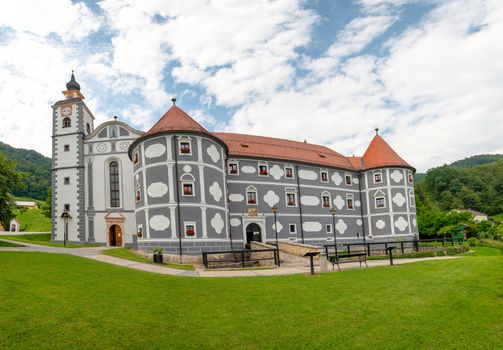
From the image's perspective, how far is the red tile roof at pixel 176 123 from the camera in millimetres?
27927

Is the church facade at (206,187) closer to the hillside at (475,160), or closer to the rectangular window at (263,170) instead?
the rectangular window at (263,170)

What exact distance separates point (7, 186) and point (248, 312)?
2012 cm

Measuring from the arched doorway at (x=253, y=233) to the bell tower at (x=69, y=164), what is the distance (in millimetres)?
14102

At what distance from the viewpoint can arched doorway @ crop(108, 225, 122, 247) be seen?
3538cm

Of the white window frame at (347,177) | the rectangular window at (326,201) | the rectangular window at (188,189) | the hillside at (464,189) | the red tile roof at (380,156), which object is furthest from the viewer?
the hillside at (464,189)

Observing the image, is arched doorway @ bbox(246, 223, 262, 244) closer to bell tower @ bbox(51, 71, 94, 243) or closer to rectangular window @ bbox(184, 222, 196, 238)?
rectangular window @ bbox(184, 222, 196, 238)

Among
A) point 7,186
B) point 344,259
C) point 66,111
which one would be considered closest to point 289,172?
point 344,259

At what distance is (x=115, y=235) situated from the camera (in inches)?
1405

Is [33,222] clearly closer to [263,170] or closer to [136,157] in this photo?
[136,157]

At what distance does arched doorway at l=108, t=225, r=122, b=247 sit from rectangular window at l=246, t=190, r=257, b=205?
11509mm

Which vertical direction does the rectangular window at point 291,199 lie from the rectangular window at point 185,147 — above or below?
below

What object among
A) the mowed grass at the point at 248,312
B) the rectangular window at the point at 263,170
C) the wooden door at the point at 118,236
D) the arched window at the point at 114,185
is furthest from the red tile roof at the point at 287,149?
the mowed grass at the point at 248,312

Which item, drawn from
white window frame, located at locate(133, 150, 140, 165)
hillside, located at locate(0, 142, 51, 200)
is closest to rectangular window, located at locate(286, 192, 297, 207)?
white window frame, located at locate(133, 150, 140, 165)

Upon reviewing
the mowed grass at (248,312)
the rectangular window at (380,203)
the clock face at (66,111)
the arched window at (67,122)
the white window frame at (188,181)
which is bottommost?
the mowed grass at (248,312)
